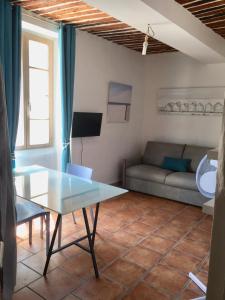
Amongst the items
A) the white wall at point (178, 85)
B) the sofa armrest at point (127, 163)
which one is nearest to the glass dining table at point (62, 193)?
the sofa armrest at point (127, 163)

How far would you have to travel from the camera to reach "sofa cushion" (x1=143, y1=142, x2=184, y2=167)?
468 cm

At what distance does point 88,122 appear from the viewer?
3959 mm

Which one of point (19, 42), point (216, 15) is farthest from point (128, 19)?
point (19, 42)

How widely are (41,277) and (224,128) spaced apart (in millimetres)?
2110

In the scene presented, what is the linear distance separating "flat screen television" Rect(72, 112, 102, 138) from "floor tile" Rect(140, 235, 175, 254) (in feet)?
5.91

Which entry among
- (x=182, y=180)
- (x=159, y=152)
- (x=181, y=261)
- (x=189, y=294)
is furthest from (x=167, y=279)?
(x=159, y=152)

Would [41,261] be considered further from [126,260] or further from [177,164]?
[177,164]

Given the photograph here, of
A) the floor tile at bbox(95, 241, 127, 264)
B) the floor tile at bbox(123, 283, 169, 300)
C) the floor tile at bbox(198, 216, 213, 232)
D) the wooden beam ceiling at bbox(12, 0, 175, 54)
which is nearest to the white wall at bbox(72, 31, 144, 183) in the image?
the wooden beam ceiling at bbox(12, 0, 175, 54)

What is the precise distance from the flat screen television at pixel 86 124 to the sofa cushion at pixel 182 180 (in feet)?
4.55

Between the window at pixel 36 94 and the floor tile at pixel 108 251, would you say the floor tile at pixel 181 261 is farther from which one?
the window at pixel 36 94

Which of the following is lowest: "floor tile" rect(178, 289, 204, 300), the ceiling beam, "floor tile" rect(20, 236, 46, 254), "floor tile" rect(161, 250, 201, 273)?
"floor tile" rect(178, 289, 204, 300)

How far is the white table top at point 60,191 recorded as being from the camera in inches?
76.5

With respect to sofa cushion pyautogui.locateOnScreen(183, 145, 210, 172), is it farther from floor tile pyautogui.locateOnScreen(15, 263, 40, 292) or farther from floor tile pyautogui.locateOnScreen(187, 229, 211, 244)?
floor tile pyautogui.locateOnScreen(15, 263, 40, 292)

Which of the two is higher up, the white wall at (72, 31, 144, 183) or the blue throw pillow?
the white wall at (72, 31, 144, 183)
